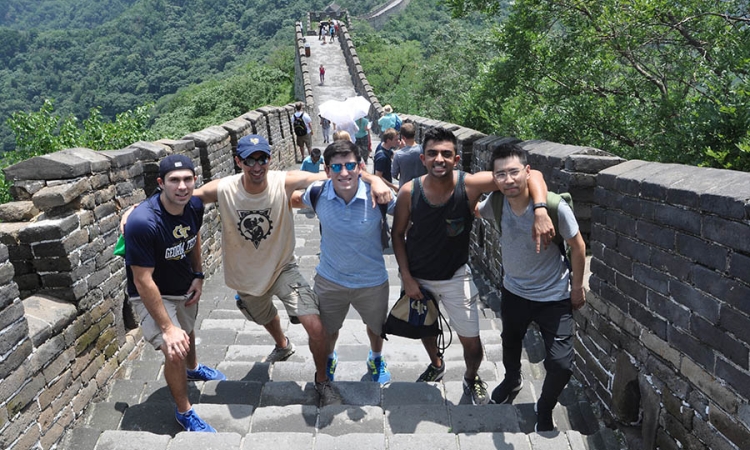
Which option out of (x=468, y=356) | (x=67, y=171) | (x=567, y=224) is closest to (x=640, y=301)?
(x=567, y=224)

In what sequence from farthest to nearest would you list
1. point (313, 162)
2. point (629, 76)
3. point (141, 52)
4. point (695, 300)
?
point (141, 52) < point (313, 162) < point (629, 76) < point (695, 300)

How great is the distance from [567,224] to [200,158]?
5.25 m

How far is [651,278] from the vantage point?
2988 millimetres

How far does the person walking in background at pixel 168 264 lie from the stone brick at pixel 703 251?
8.67 ft

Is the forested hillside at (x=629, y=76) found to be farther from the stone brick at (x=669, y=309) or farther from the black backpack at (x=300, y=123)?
the black backpack at (x=300, y=123)

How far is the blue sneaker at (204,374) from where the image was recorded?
4.14 m

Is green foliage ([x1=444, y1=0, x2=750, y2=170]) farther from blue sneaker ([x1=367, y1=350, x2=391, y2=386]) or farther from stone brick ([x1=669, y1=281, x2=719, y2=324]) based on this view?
blue sneaker ([x1=367, y1=350, x2=391, y2=386])

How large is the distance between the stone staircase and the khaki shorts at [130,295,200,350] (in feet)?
1.61

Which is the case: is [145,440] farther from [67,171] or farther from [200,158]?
[200,158]

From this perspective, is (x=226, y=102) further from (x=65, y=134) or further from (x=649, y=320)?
(x=649, y=320)

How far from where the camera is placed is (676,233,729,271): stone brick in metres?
2.41

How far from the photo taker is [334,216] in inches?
145

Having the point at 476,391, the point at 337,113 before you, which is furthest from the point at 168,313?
the point at 337,113

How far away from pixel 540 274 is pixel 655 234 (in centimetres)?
65
